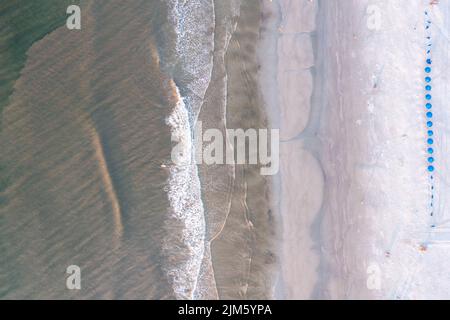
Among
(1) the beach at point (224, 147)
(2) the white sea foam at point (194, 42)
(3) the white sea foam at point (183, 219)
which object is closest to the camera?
(1) the beach at point (224, 147)

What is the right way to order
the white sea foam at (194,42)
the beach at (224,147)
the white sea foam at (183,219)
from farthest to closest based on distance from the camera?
the white sea foam at (194,42) → the white sea foam at (183,219) → the beach at (224,147)

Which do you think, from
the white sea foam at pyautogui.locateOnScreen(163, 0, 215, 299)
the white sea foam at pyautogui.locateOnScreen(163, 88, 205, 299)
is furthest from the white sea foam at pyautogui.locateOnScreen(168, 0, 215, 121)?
the white sea foam at pyautogui.locateOnScreen(163, 88, 205, 299)

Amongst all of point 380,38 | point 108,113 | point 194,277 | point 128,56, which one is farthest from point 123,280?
point 380,38

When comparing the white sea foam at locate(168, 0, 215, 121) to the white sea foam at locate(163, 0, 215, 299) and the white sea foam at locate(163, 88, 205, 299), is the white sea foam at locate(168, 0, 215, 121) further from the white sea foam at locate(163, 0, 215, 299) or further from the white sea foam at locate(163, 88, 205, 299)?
the white sea foam at locate(163, 88, 205, 299)

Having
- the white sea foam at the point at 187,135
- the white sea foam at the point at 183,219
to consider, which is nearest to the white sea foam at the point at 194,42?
the white sea foam at the point at 187,135

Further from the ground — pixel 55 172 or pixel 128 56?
pixel 128 56

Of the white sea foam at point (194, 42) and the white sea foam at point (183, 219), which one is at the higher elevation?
the white sea foam at point (194, 42)

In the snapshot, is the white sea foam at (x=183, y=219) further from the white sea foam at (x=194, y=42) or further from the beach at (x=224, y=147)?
the white sea foam at (x=194, y=42)
